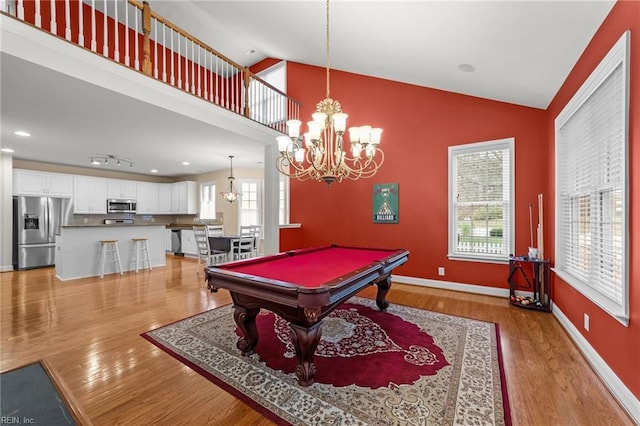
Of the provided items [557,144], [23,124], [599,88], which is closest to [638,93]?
[599,88]

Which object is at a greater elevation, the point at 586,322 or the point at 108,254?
the point at 108,254

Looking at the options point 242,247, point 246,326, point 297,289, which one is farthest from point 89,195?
point 297,289

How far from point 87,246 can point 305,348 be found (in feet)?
17.9

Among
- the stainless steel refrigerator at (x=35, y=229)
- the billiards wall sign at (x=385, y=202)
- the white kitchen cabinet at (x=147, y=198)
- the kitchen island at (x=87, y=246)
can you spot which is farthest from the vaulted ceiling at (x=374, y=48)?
the white kitchen cabinet at (x=147, y=198)

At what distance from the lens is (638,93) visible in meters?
1.58

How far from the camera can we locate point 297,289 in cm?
164

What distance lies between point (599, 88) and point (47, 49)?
472 cm

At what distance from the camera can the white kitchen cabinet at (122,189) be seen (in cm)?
734

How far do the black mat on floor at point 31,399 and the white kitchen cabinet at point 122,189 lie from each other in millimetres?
6516

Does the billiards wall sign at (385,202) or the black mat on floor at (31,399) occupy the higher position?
the billiards wall sign at (385,202)

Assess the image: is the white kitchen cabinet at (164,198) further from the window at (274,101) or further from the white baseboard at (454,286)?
the white baseboard at (454,286)

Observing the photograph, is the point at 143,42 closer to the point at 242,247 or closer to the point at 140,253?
the point at 242,247

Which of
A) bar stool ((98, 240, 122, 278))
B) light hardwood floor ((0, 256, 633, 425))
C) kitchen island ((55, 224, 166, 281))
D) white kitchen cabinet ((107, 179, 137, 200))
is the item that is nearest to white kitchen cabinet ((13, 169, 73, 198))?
white kitchen cabinet ((107, 179, 137, 200))

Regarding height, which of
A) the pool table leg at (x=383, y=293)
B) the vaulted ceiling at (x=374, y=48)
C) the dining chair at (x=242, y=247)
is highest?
the vaulted ceiling at (x=374, y=48)
